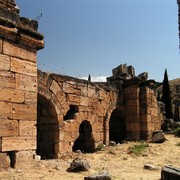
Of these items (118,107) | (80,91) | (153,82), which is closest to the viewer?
(80,91)

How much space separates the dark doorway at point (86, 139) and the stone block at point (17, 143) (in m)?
5.22

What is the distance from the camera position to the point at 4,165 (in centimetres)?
695

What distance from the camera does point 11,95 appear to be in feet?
24.2

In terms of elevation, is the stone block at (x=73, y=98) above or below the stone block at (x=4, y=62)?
below

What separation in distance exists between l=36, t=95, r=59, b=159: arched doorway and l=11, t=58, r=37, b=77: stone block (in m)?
2.84

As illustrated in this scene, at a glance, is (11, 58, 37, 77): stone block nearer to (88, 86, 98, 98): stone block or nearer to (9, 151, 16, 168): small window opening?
(9, 151, 16, 168): small window opening

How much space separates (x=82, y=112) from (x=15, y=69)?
5080mm

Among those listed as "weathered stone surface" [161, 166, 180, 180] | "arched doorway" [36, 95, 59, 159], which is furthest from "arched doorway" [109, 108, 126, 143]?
"weathered stone surface" [161, 166, 180, 180]

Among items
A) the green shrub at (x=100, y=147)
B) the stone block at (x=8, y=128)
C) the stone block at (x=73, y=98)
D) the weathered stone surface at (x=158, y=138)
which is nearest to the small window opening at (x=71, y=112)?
the stone block at (x=73, y=98)

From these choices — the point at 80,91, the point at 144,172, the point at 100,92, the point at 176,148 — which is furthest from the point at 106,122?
the point at 144,172

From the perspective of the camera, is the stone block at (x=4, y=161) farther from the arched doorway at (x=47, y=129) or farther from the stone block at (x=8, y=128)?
the arched doorway at (x=47, y=129)

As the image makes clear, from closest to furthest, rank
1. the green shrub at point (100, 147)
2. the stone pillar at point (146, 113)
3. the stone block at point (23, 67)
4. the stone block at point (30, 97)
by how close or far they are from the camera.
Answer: the stone block at point (23, 67)
the stone block at point (30, 97)
the green shrub at point (100, 147)
the stone pillar at point (146, 113)

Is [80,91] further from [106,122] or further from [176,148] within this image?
[176,148]

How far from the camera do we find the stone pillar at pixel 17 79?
23.7 feet
